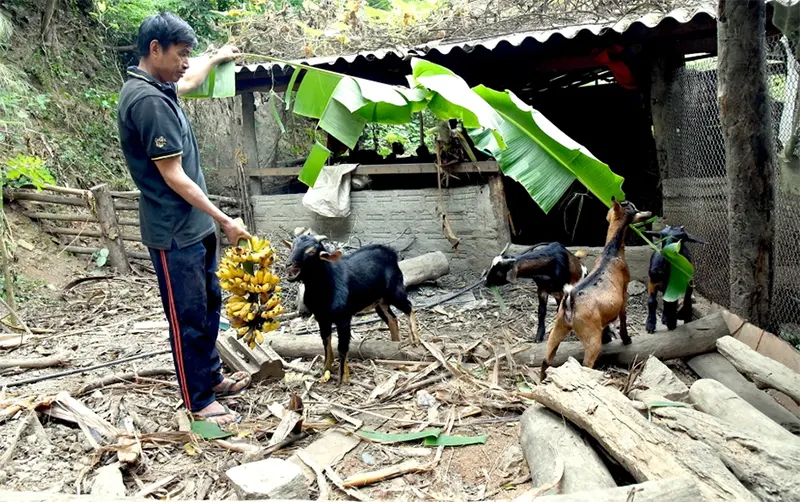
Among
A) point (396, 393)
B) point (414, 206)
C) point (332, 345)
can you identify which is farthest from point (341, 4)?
point (396, 393)

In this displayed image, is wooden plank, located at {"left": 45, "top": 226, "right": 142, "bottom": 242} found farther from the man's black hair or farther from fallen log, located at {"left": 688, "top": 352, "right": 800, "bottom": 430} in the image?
fallen log, located at {"left": 688, "top": 352, "right": 800, "bottom": 430}

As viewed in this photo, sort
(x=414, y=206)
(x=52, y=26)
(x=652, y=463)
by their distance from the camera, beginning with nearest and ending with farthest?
(x=652, y=463)
(x=414, y=206)
(x=52, y=26)

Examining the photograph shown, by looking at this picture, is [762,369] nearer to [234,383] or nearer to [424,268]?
[234,383]

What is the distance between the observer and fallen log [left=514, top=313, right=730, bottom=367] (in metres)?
4.93

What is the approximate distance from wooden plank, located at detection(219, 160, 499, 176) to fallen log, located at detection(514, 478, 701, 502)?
5.92 m

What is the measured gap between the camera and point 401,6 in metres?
9.46

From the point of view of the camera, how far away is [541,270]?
18.2ft

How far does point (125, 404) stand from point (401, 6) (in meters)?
7.54

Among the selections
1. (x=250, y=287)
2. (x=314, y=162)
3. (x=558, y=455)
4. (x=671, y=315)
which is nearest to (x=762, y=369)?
(x=671, y=315)

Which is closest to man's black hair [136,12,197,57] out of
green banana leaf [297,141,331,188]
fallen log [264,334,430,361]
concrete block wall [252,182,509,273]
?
green banana leaf [297,141,331,188]

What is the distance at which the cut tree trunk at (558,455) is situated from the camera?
2.77 m

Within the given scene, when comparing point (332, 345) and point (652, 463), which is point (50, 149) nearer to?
point (332, 345)

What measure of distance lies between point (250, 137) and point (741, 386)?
8.38 meters

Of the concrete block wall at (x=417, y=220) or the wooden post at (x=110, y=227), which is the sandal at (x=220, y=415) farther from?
the wooden post at (x=110, y=227)
